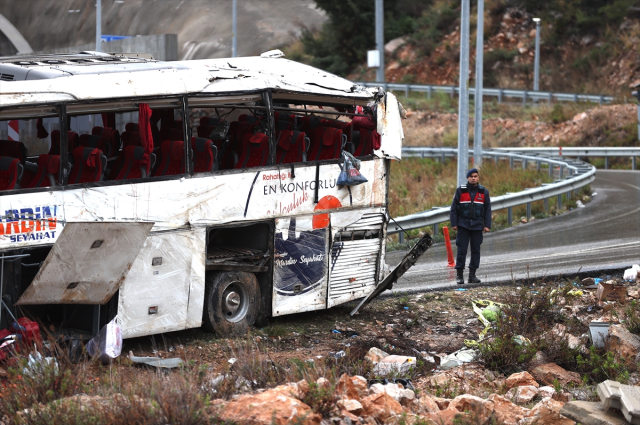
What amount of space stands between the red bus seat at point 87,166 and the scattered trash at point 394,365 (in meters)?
3.59

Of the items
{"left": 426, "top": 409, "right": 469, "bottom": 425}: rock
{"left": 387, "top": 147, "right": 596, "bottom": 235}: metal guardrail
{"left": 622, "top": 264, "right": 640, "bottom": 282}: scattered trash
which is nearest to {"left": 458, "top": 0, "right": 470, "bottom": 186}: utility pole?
{"left": 387, "top": 147, "right": 596, "bottom": 235}: metal guardrail

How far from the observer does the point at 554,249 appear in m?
16.1

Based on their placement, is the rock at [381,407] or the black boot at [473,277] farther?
the black boot at [473,277]

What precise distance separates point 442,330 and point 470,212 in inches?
105

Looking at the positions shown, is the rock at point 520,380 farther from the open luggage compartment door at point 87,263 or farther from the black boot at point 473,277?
the black boot at point 473,277

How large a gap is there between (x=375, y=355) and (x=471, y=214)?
456cm

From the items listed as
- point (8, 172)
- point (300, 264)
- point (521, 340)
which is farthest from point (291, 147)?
point (521, 340)

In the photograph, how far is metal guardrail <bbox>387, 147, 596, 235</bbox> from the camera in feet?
56.3

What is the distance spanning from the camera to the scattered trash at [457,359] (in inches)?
368

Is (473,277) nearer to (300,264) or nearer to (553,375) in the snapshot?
(300,264)

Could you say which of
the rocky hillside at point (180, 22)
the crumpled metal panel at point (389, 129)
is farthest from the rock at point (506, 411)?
the rocky hillside at point (180, 22)

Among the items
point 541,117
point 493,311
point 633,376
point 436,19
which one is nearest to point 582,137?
point 541,117

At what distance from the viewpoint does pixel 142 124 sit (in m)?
9.36

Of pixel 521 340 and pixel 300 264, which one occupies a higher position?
pixel 300 264
